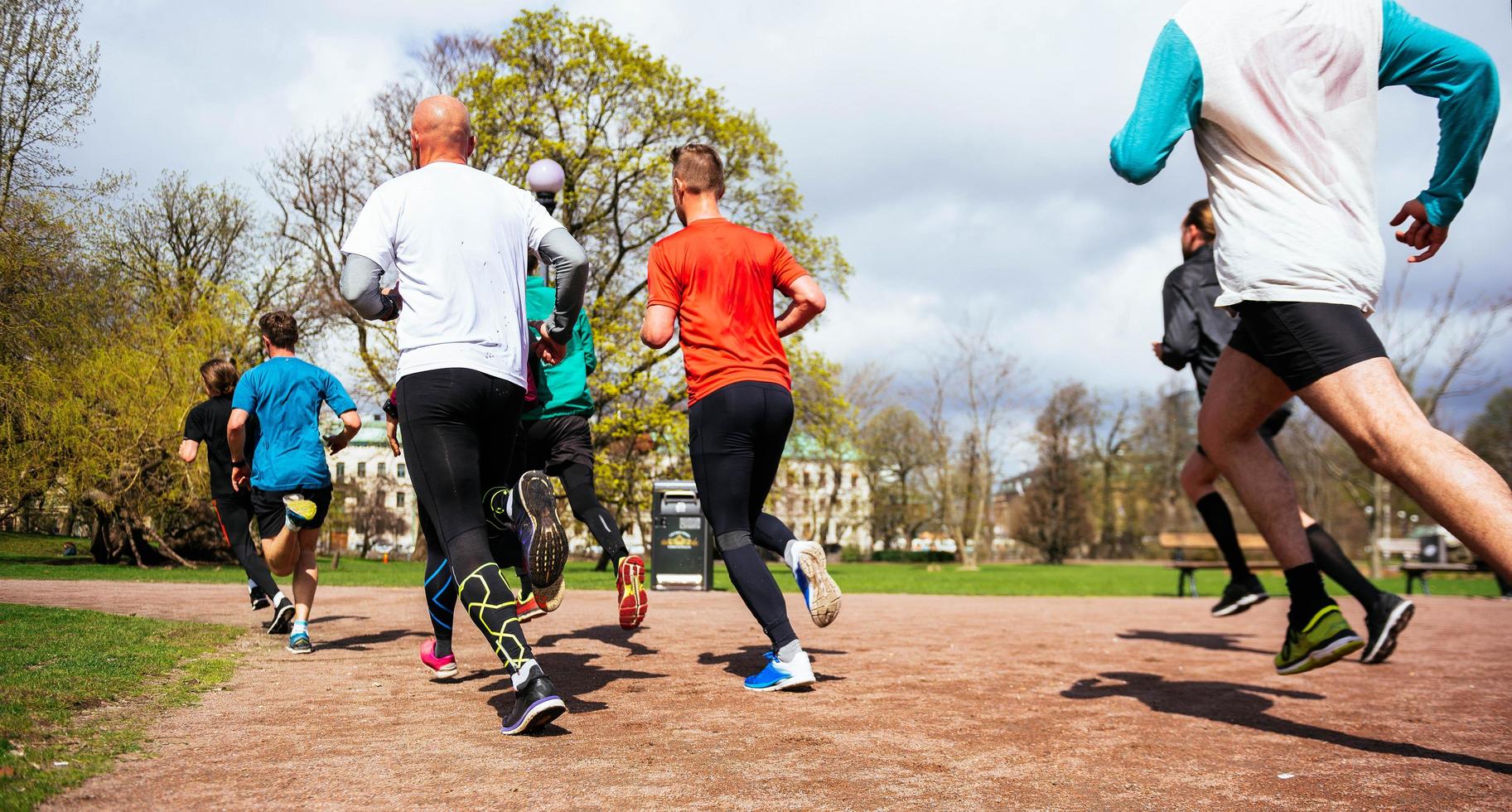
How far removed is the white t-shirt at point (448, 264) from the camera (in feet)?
10.8

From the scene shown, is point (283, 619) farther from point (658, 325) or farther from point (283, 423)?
point (658, 325)

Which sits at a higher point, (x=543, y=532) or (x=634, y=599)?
(x=543, y=532)

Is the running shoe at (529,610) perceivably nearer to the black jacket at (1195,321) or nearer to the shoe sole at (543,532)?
the shoe sole at (543,532)

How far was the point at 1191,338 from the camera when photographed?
5.70 metres

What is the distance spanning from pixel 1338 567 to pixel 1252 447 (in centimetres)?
205

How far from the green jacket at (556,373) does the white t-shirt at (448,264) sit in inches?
70.6

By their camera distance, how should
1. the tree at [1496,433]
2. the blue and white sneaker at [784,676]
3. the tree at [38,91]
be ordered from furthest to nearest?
the tree at [1496,433] → the tree at [38,91] → the blue and white sneaker at [784,676]

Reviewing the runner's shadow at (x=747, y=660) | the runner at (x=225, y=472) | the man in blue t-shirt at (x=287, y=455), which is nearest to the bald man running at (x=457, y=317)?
the runner's shadow at (x=747, y=660)

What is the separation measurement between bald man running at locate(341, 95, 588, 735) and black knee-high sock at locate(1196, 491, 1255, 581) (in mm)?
4280

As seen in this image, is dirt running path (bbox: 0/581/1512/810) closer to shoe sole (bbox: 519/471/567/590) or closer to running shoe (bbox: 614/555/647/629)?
running shoe (bbox: 614/555/647/629)

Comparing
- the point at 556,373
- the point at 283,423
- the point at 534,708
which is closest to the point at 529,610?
the point at 556,373

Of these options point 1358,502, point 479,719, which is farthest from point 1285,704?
point 1358,502

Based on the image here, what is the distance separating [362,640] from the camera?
5754mm

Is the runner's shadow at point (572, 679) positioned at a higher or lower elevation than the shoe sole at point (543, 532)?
lower
